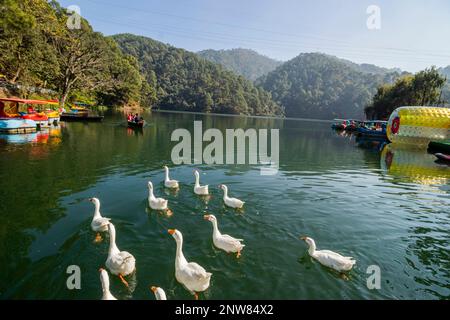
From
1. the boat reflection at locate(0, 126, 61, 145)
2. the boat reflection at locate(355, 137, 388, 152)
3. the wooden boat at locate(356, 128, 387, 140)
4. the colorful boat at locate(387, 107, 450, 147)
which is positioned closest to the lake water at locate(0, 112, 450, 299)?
the boat reflection at locate(0, 126, 61, 145)

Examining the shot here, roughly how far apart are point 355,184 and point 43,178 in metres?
20.2

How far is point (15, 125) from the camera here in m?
32.1

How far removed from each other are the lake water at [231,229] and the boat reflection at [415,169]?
724mm

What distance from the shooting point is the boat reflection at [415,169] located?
870 inches

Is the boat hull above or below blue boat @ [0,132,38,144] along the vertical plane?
above

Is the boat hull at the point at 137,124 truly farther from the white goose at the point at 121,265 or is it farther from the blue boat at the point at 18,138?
the white goose at the point at 121,265

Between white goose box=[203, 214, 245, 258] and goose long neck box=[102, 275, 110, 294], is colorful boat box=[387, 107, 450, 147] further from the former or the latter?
goose long neck box=[102, 275, 110, 294]

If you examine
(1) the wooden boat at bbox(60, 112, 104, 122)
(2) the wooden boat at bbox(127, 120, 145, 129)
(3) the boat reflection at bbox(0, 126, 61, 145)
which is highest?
(1) the wooden boat at bbox(60, 112, 104, 122)

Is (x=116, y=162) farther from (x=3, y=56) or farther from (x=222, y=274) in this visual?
(x=3, y=56)

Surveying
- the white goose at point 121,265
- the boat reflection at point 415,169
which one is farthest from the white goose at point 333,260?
the boat reflection at point 415,169

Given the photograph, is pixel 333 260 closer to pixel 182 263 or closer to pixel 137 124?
pixel 182 263

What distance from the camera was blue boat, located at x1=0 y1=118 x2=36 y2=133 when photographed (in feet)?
103

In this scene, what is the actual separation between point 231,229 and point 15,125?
3323cm

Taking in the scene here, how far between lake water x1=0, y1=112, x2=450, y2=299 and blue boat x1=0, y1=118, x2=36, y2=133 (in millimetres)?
12883
